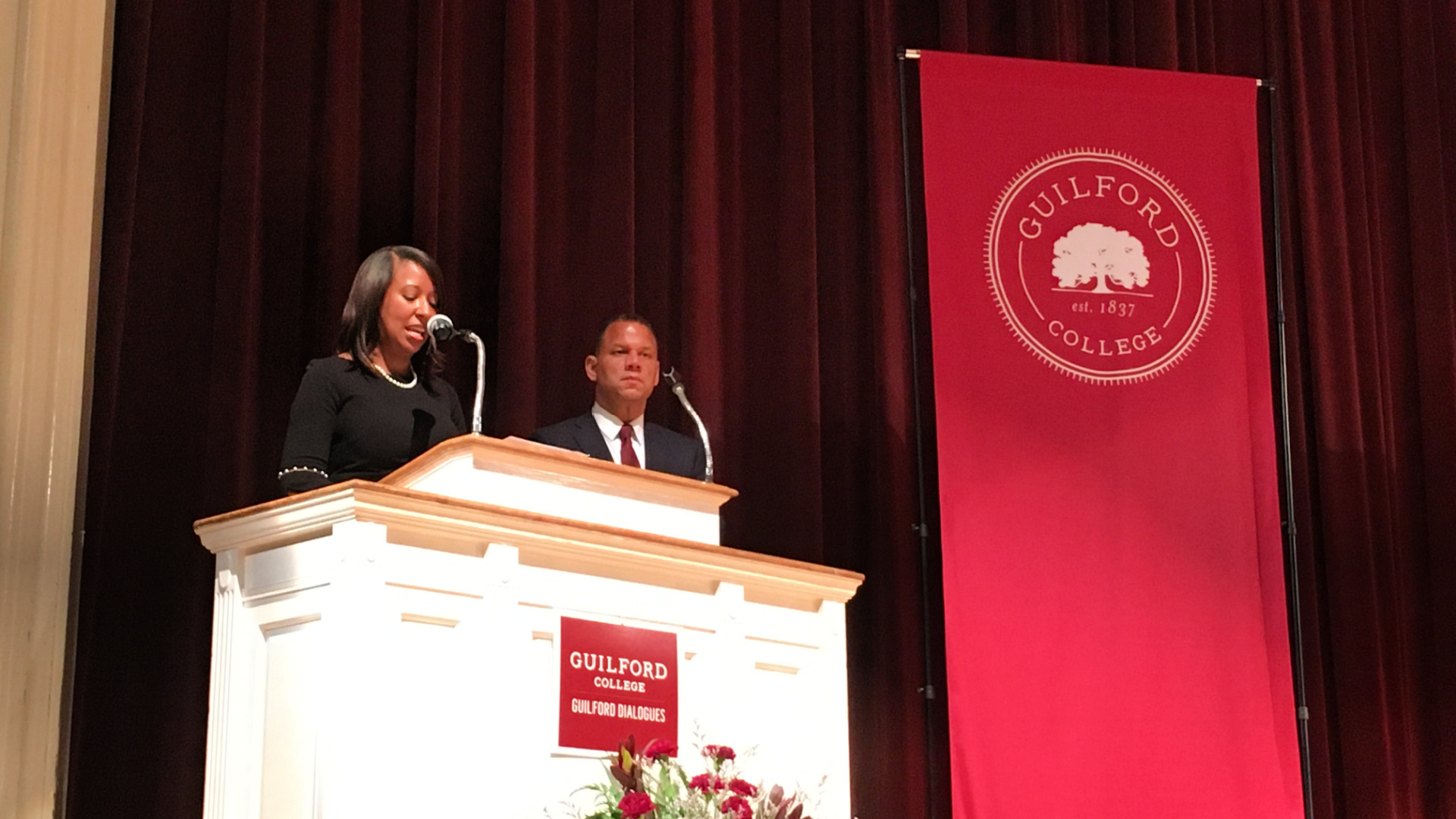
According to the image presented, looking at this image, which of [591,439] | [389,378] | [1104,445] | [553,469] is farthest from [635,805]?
[1104,445]

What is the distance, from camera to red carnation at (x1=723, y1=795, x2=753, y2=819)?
2949mm

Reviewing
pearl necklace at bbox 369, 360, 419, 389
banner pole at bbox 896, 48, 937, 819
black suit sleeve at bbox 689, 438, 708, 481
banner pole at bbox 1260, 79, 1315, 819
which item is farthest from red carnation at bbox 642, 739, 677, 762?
banner pole at bbox 1260, 79, 1315, 819

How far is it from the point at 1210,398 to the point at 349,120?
2.69 m

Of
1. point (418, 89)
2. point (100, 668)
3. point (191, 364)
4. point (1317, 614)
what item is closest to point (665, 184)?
point (418, 89)

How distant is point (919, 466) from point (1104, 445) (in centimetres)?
56

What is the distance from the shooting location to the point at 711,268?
524 cm

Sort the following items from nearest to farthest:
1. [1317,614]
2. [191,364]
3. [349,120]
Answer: [191,364] < [349,120] < [1317,614]

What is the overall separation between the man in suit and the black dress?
836 mm

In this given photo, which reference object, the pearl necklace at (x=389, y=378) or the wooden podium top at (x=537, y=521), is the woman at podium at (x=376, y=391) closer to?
the pearl necklace at (x=389, y=378)

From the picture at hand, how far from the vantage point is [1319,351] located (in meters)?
5.86

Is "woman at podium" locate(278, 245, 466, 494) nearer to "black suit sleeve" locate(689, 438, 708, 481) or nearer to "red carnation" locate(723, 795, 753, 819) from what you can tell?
"black suit sleeve" locate(689, 438, 708, 481)

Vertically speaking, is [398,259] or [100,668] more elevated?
[398,259]

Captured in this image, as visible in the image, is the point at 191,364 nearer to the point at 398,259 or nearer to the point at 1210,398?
the point at 398,259

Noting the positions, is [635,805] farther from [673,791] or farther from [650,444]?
[650,444]
